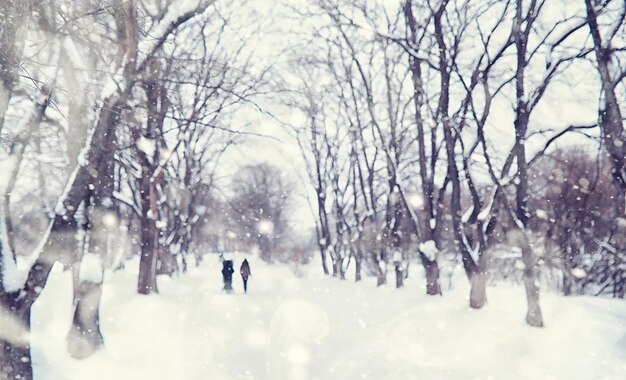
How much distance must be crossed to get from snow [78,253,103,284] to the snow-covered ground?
137 centimetres

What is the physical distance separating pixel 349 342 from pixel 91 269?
18.5 feet

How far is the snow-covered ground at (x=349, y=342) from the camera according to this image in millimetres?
7625

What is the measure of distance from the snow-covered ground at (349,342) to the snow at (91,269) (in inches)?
54.0

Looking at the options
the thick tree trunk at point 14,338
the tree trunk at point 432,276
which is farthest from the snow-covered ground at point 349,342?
the thick tree trunk at point 14,338

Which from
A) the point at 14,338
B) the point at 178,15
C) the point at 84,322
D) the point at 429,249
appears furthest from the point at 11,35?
the point at 429,249

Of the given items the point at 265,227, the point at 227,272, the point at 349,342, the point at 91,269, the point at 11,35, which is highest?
the point at 265,227

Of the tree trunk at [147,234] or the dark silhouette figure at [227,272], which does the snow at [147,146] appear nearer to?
the tree trunk at [147,234]

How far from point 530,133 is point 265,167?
5457 cm

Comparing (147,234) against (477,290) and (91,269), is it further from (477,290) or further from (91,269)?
(477,290)

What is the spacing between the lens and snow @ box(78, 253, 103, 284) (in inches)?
314

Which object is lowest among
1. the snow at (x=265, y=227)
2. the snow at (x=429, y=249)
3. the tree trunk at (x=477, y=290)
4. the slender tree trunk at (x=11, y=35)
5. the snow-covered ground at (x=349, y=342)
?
the snow-covered ground at (x=349, y=342)

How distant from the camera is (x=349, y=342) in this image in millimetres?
10398

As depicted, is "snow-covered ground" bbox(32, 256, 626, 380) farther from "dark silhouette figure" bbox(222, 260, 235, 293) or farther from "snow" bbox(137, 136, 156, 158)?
"dark silhouette figure" bbox(222, 260, 235, 293)

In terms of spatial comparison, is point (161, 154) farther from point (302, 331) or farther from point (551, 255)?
point (551, 255)
